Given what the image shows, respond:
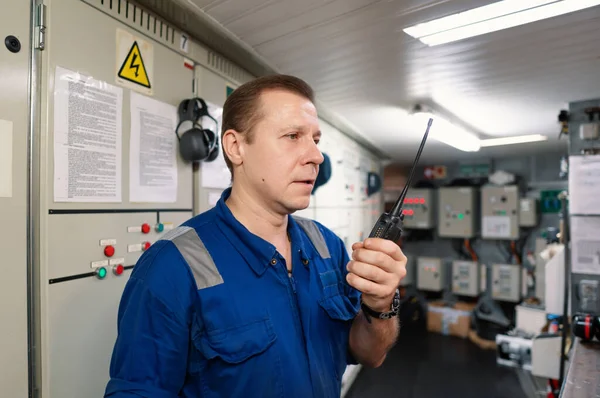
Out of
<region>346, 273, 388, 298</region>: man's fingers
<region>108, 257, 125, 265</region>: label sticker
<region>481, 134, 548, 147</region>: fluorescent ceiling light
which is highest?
<region>481, 134, 548, 147</region>: fluorescent ceiling light

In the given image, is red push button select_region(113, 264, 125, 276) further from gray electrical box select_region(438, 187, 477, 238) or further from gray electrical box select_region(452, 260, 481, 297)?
gray electrical box select_region(452, 260, 481, 297)

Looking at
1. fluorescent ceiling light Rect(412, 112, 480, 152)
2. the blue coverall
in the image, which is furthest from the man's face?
fluorescent ceiling light Rect(412, 112, 480, 152)

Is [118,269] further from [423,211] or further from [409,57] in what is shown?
[423,211]

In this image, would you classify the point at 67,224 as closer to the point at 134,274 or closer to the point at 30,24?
the point at 134,274

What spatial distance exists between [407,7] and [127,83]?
1173 millimetres

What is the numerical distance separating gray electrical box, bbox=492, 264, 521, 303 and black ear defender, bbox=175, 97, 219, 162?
5.65 m

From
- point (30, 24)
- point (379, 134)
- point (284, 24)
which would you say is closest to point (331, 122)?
point (379, 134)

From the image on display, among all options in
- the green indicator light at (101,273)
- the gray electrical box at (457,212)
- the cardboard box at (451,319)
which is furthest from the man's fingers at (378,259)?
the gray electrical box at (457,212)

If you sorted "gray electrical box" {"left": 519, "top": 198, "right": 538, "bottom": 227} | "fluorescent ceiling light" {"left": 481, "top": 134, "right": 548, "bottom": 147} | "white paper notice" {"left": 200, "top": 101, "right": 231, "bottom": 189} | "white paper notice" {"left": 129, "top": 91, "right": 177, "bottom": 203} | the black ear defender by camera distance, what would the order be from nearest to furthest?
1. "white paper notice" {"left": 129, "top": 91, "right": 177, "bottom": 203}
2. the black ear defender
3. "white paper notice" {"left": 200, "top": 101, "right": 231, "bottom": 189}
4. "fluorescent ceiling light" {"left": 481, "top": 134, "right": 548, "bottom": 147}
5. "gray electrical box" {"left": 519, "top": 198, "right": 538, "bottom": 227}

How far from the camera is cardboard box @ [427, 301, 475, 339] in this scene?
559 cm

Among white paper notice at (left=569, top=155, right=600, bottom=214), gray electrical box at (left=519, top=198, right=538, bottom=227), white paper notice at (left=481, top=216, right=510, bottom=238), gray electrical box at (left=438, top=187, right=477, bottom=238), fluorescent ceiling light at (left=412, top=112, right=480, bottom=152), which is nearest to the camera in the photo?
white paper notice at (left=569, top=155, right=600, bottom=214)

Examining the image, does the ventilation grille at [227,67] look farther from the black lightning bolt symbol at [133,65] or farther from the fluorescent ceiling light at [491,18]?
the fluorescent ceiling light at [491,18]

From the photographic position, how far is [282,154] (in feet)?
3.34

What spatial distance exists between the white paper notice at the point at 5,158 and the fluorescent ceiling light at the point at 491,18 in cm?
158
